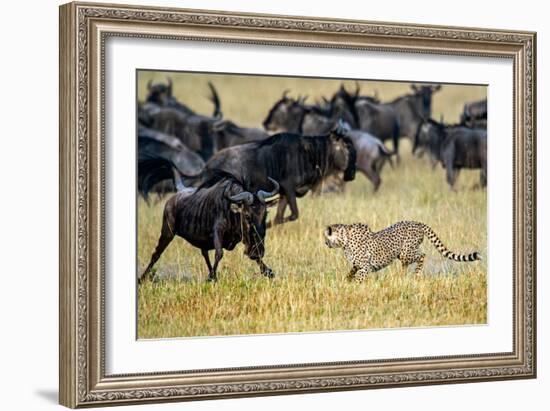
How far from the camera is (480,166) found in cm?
Result: 1000

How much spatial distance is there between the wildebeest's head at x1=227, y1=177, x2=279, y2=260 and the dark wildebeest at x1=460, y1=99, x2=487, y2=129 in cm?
157

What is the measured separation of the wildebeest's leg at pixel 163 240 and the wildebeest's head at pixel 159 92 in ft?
2.34

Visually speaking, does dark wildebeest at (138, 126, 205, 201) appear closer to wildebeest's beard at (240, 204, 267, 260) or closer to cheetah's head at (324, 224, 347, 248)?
wildebeest's beard at (240, 204, 267, 260)

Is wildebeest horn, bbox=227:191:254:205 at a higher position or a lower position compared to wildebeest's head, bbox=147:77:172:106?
lower

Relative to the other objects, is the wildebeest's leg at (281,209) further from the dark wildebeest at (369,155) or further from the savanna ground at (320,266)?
the dark wildebeest at (369,155)

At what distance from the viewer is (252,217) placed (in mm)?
9320

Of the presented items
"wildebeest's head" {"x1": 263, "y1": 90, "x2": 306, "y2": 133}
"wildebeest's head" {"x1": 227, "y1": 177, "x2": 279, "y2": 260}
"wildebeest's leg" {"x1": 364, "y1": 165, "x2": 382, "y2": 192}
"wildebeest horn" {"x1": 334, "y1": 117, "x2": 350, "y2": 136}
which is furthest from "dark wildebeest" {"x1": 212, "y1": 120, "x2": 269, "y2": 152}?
"wildebeest's leg" {"x1": 364, "y1": 165, "x2": 382, "y2": 192}

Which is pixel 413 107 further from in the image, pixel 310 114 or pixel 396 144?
pixel 310 114

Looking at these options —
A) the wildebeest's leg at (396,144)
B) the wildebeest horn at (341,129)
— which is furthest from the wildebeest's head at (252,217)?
the wildebeest's leg at (396,144)

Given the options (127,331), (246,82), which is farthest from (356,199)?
(127,331)

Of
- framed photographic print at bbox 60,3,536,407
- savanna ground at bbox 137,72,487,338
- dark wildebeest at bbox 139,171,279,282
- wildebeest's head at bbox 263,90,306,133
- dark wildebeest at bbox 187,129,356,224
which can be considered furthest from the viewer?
wildebeest's head at bbox 263,90,306,133

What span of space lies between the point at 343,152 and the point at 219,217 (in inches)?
43.3

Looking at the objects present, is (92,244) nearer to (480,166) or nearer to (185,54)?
(185,54)

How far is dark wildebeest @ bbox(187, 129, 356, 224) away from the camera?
366 inches
